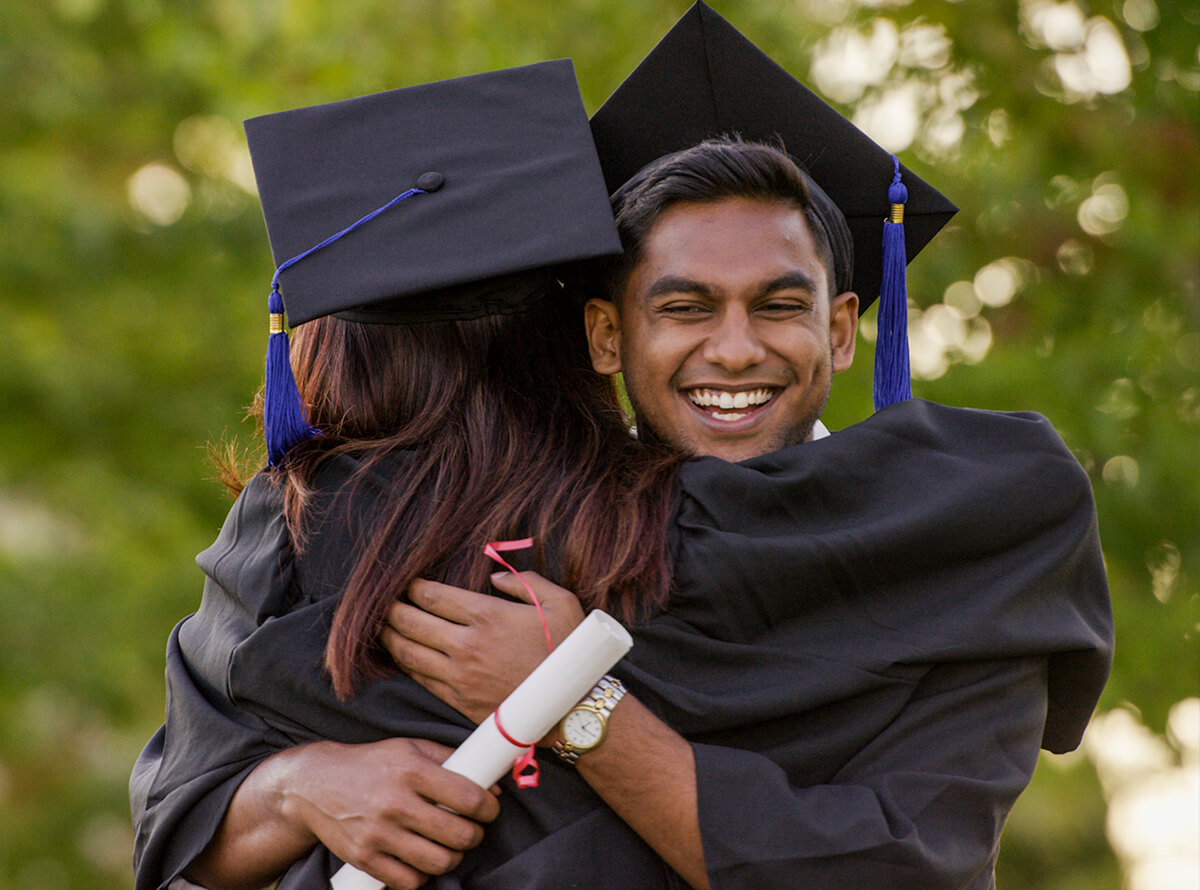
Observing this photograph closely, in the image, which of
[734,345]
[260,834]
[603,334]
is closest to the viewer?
Result: [260,834]

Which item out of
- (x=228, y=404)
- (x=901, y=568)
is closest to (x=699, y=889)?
(x=901, y=568)

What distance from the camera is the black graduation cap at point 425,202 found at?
2.33m

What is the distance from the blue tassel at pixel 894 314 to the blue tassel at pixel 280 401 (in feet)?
3.76

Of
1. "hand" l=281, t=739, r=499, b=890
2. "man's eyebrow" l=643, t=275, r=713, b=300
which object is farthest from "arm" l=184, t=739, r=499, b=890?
"man's eyebrow" l=643, t=275, r=713, b=300

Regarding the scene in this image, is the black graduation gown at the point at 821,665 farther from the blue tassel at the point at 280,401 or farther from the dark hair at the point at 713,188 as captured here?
the dark hair at the point at 713,188

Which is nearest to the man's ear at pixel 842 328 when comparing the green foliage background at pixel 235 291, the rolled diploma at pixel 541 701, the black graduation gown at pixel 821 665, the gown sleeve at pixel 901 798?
the black graduation gown at pixel 821 665

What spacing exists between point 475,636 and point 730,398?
69cm

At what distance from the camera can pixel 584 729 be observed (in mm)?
1999

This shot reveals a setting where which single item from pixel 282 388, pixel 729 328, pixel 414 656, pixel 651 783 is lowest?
pixel 651 783

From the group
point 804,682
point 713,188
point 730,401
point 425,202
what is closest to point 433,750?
point 804,682

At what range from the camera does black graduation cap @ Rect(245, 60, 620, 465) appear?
2.33 meters

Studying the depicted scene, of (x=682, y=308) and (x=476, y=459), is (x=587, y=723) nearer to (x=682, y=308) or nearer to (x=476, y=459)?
(x=476, y=459)

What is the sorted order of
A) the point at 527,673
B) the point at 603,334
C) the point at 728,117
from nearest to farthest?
the point at 527,673 < the point at 603,334 < the point at 728,117

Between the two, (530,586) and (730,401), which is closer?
(530,586)
